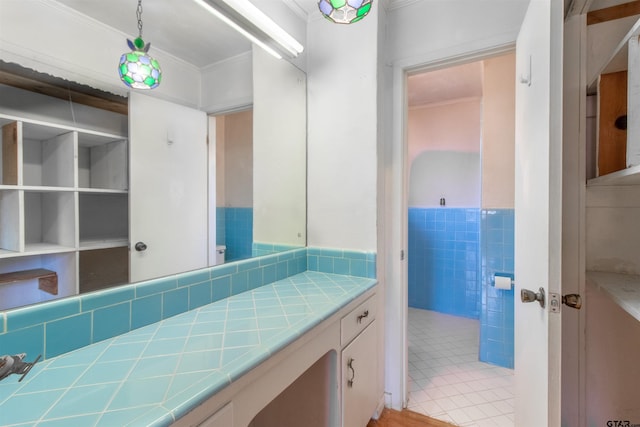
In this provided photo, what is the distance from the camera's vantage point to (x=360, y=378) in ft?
4.19

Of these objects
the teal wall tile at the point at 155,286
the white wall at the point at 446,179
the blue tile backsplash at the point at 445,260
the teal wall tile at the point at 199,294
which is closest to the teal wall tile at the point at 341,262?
the teal wall tile at the point at 199,294

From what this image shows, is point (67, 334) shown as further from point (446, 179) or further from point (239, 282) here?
point (446, 179)

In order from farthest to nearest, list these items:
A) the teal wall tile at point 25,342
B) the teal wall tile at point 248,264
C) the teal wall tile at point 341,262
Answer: the teal wall tile at point 341,262 < the teal wall tile at point 248,264 < the teal wall tile at point 25,342

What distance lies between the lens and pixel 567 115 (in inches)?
43.8

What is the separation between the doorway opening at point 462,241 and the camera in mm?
1826

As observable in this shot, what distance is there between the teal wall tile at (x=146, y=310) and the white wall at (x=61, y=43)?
682mm

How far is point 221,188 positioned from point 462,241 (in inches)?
106

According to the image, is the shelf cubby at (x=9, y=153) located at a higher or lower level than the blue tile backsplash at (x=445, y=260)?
higher

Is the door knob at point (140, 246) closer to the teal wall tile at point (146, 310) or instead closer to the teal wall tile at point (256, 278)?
the teal wall tile at point (146, 310)

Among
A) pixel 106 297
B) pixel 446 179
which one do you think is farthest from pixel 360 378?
pixel 446 179

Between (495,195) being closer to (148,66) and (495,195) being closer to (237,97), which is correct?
(237,97)

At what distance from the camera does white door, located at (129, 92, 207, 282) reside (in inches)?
37.9

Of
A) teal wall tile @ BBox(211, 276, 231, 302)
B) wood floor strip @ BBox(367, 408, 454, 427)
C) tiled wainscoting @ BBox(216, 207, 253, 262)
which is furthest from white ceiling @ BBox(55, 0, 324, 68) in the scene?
wood floor strip @ BBox(367, 408, 454, 427)

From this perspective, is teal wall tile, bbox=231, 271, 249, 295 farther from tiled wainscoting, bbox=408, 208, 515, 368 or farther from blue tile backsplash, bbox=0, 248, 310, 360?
tiled wainscoting, bbox=408, 208, 515, 368
